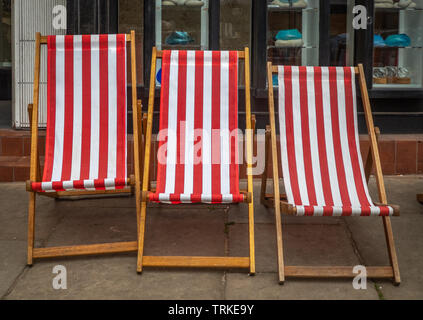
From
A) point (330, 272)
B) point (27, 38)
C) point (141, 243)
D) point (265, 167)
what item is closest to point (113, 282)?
point (141, 243)

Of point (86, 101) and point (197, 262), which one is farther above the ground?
point (86, 101)

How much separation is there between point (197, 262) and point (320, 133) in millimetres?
1128

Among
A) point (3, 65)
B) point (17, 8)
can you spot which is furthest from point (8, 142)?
point (3, 65)

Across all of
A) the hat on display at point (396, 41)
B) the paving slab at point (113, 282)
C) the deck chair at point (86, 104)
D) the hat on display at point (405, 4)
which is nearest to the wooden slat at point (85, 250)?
the paving slab at point (113, 282)

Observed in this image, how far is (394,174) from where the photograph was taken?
4.66 meters

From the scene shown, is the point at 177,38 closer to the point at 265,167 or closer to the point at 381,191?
the point at 265,167

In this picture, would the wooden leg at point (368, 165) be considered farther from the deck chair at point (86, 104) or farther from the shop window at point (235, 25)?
the shop window at point (235, 25)

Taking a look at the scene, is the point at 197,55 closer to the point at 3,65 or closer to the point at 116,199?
the point at 116,199

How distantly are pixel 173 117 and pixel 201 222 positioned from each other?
74cm

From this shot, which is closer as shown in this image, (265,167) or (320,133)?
(320,133)

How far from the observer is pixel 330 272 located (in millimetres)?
2699

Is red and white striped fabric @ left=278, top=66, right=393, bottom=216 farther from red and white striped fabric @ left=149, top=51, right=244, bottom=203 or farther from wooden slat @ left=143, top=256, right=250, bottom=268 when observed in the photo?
wooden slat @ left=143, top=256, right=250, bottom=268

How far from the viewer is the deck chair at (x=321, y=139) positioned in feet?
9.96

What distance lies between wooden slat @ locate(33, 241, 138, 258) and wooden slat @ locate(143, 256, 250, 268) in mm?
198
